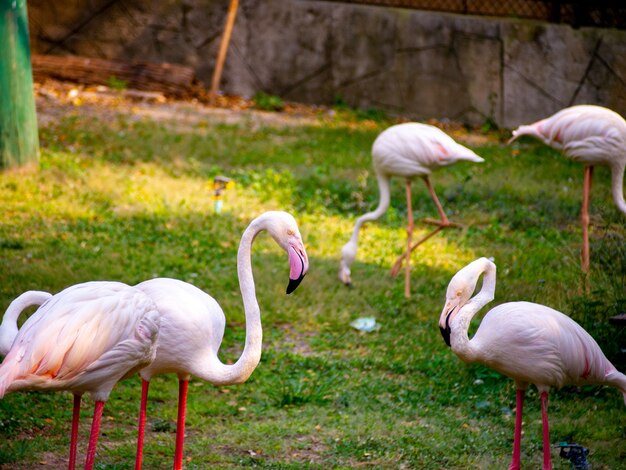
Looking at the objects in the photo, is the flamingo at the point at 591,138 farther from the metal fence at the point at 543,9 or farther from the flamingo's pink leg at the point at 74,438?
the metal fence at the point at 543,9

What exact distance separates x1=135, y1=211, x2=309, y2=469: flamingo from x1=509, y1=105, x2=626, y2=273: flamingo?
129 inches

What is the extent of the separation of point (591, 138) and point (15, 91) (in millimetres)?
5257

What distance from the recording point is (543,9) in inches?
460

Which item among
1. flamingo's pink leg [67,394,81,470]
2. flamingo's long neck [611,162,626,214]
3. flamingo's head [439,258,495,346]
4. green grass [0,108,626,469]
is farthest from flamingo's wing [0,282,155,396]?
flamingo's long neck [611,162,626,214]

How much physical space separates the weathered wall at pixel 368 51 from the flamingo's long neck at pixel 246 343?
8235 millimetres

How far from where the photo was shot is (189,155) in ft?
31.9

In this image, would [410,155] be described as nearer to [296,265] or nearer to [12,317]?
[296,265]

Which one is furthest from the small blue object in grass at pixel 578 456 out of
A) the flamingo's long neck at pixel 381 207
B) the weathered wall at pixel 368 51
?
the weathered wall at pixel 368 51

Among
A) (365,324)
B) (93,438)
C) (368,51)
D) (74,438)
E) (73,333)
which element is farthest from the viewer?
(368,51)

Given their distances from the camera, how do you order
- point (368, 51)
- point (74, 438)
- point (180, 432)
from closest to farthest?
point (74, 438) < point (180, 432) < point (368, 51)

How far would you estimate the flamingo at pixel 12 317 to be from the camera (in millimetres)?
4172

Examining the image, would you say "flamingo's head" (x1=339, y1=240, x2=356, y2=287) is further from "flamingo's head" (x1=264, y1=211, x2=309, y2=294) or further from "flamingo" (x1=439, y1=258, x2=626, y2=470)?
"flamingo's head" (x1=264, y1=211, x2=309, y2=294)

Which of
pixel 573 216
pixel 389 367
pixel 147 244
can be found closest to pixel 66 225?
pixel 147 244

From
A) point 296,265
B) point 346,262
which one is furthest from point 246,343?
point 346,262
